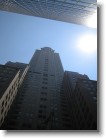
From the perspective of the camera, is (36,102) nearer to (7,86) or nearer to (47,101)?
(47,101)

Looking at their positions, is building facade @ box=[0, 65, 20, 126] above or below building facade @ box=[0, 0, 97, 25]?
below

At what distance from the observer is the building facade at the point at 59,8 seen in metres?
10.8

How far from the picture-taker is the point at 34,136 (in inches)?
263

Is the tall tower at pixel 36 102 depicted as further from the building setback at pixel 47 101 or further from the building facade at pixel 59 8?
the building facade at pixel 59 8

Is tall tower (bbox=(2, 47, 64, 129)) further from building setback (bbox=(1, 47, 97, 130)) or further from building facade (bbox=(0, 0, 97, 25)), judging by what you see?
building facade (bbox=(0, 0, 97, 25))

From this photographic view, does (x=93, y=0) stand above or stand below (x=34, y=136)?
above

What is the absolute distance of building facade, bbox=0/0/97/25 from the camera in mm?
10794

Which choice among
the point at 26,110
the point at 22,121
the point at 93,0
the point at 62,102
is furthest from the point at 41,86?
the point at 93,0

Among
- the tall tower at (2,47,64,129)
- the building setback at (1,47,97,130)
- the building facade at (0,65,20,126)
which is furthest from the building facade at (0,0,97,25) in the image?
the tall tower at (2,47,64,129)

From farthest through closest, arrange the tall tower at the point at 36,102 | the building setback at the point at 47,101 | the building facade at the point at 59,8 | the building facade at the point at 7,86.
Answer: the tall tower at the point at 36,102
the building setback at the point at 47,101
the building facade at the point at 7,86
the building facade at the point at 59,8

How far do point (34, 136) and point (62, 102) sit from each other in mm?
33250

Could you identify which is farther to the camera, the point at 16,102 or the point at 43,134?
the point at 16,102

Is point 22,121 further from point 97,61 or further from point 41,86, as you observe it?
point 97,61

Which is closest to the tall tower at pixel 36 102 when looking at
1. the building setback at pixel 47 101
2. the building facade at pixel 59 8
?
the building setback at pixel 47 101
